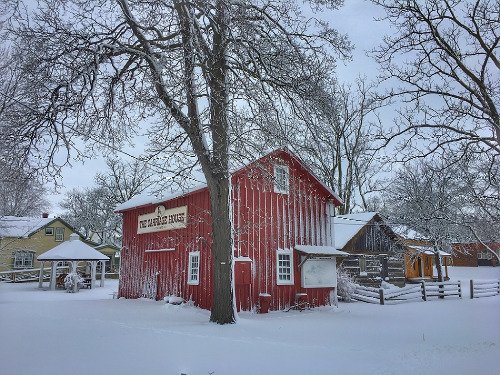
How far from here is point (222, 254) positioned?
1241 cm

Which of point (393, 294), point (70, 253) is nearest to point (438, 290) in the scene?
point (393, 294)

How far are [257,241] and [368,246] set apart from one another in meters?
11.9

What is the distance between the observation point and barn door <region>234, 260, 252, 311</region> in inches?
615

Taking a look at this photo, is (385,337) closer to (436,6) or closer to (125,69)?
(436,6)

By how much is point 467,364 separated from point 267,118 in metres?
7.50

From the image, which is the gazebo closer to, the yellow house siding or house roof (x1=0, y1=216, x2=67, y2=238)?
the yellow house siding

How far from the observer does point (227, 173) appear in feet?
41.6

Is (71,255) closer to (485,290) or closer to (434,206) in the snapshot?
(434,206)

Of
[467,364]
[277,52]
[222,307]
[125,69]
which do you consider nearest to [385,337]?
[467,364]

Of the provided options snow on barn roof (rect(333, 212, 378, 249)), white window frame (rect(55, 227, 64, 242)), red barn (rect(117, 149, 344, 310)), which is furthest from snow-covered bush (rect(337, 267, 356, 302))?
white window frame (rect(55, 227, 64, 242))

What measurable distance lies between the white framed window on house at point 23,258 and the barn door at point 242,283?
1213 inches

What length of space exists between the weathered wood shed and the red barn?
20.4 ft

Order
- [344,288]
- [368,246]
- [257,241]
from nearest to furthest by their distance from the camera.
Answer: [257,241] → [344,288] → [368,246]

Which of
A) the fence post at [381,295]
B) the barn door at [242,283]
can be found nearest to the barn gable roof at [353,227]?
the fence post at [381,295]
